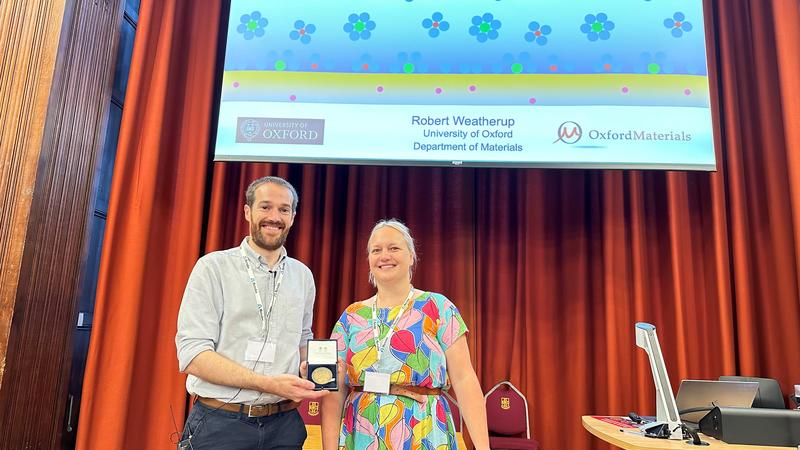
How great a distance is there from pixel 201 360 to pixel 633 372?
2.54m

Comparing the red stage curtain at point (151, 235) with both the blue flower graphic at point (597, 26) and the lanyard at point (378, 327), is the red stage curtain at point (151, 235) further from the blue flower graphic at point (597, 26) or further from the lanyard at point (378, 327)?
the blue flower graphic at point (597, 26)

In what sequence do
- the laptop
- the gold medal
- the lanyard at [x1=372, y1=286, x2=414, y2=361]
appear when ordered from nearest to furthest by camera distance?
1. the gold medal
2. the lanyard at [x1=372, y1=286, x2=414, y2=361]
3. the laptop

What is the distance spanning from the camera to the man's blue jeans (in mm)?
1424

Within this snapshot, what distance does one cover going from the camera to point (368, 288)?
3.19 m

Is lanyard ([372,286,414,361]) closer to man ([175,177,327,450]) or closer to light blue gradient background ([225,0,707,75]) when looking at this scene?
man ([175,177,327,450])

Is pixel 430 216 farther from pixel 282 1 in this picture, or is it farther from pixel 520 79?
pixel 282 1

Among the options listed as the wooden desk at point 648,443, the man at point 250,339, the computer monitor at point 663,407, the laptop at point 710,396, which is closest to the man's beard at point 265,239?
the man at point 250,339

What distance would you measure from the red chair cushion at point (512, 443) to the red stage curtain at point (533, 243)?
0.28 metres

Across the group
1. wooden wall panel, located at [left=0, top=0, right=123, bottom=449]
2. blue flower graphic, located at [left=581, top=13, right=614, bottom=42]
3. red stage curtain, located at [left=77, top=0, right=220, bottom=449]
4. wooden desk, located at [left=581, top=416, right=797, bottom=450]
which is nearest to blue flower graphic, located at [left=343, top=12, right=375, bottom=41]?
red stage curtain, located at [left=77, top=0, right=220, bottom=449]

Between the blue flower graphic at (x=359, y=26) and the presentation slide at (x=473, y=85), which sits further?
the blue flower graphic at (x=359, y=26)

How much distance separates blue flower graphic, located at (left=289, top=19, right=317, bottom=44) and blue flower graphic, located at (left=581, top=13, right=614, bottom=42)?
5.19ft

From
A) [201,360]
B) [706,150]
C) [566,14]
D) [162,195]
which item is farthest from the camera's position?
[162,195]

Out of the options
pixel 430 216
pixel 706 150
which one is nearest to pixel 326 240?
pixel 430 216

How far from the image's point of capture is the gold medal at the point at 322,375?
1391 mm
